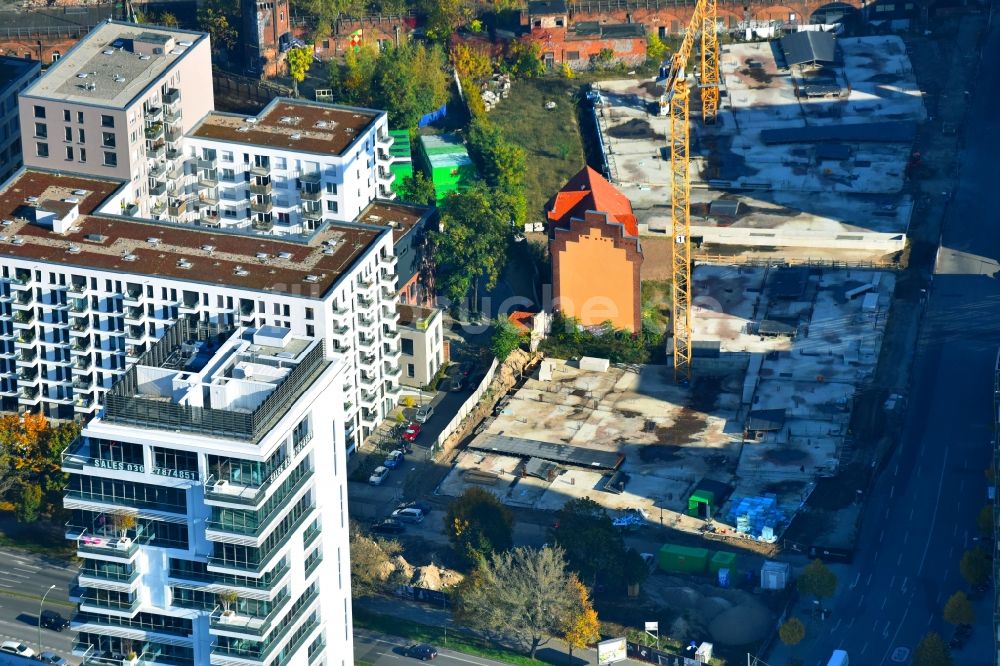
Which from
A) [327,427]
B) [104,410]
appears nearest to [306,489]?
[327,427]

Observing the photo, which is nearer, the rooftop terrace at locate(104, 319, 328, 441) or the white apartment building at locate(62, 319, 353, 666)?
the white apartment building at locate(62, 319, 353, 666)

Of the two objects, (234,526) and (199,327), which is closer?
(234,526)

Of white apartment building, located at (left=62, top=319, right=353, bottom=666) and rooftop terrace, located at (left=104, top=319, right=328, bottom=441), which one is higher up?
rooftop terrace, located at (left=104, top=319, right=328, bottom=441)

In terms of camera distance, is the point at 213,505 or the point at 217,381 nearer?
the point at 213,505

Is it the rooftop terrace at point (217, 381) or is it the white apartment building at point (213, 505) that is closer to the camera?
the white apartment building at point (213, 505)

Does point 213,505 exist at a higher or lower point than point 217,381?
lower

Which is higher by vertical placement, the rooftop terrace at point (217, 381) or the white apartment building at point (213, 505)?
the rooftop terrace at point (217, 381)

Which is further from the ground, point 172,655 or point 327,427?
point 327,427

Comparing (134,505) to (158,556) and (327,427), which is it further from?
(327,427)
